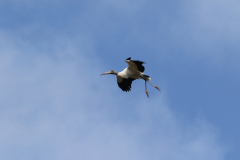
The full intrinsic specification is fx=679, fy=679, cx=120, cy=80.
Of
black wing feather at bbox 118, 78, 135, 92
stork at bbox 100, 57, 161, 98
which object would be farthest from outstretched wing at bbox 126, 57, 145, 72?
black wing feather at bbox 118, 78, 135, 92

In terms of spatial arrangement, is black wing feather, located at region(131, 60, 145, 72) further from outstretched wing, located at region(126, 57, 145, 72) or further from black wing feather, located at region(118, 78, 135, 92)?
black wing feather, located at region(118, 78, 135, 92)

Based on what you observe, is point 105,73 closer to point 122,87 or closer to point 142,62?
point 122,87

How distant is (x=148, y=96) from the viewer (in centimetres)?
4544

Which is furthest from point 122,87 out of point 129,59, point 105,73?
point 129,59

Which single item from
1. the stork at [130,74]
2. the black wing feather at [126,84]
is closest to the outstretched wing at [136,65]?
the stork at [130,74]

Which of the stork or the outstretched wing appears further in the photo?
the stork

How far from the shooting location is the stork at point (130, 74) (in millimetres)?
43981

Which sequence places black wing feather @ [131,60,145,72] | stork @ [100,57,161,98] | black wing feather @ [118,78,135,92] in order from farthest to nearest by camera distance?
1. black wing feather @ [118,78,135,92]
2. stork @ [100,57,161,98]
3. black wing feather @ [131,60,145,72]

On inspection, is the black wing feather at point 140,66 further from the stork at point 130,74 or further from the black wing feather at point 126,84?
the black wing feather at point 126,84

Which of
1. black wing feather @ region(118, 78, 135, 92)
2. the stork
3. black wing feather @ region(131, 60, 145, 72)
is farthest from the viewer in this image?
black wing feather @ region(118, 78, 135, 92)

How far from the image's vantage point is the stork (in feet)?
144

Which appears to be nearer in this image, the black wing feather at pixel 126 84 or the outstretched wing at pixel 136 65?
the outstretched wing at pixel 136 65

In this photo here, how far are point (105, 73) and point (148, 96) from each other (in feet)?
14.2

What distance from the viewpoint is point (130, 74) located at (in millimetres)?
45688
